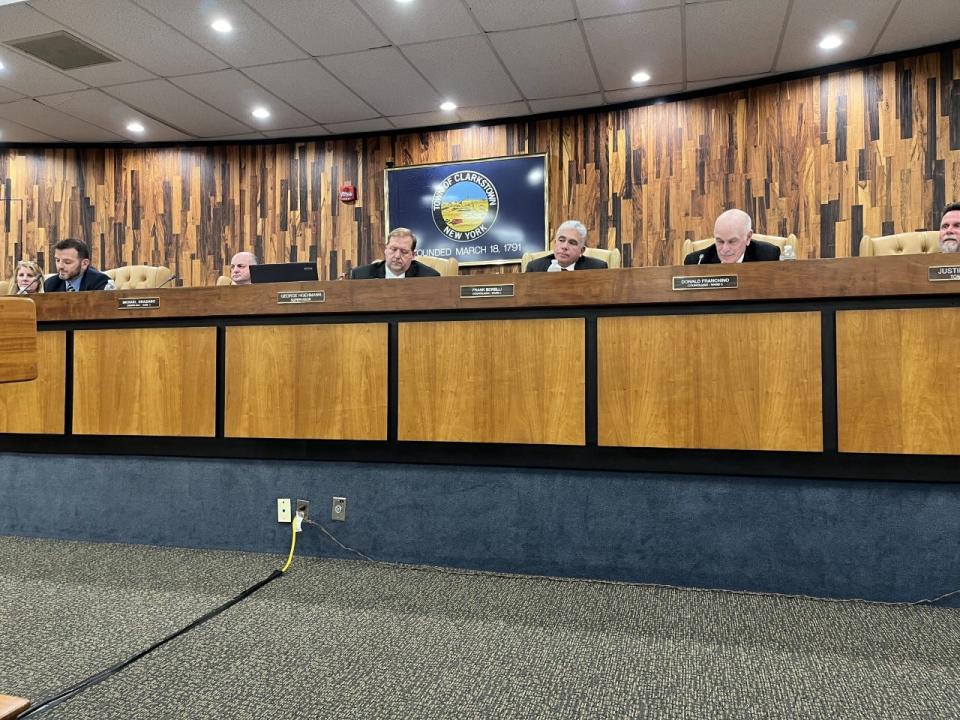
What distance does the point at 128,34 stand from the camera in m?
3.59

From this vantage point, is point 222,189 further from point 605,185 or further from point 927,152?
point 927,152

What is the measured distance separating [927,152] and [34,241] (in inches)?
271

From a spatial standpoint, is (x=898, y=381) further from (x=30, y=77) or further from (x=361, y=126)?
(x=30, y=77)

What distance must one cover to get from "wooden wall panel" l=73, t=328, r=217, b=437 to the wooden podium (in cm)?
150

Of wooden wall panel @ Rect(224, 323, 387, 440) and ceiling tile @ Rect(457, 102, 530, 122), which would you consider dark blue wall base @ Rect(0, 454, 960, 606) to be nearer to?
wooden wall panel @ Rect(224, 323, 387, 440)

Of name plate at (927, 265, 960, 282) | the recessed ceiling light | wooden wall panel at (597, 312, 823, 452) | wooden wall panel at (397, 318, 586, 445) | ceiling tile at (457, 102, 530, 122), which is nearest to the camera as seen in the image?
name plate at (927, 265, 960, 282)

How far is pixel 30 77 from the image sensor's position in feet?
13.5

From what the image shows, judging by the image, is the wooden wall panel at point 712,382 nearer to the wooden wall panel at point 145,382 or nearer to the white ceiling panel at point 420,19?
the wooden wall panel at point 145,382

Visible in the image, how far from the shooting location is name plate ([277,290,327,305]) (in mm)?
2057

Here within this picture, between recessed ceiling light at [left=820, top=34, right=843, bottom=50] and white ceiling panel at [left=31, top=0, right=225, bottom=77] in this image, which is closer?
white ceiling panel at [left=31, top=0, right=225, bottom=77]

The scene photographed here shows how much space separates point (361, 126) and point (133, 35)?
1.79 m

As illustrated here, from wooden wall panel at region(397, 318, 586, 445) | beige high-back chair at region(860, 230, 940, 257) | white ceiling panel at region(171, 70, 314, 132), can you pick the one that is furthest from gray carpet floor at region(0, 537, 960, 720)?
white ceiling panel at region(171, 70, 314, 132)

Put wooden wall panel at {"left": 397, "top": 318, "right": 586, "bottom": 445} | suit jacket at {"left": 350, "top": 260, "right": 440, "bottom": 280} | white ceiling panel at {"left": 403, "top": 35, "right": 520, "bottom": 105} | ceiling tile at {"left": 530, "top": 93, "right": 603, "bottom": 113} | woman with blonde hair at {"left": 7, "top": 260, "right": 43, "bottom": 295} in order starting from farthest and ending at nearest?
ceiling tile at {"left": 530, "top": 93, "right": 603, "bottom": 113}, white ceiling panel at {"left": 403, "top": 35, "right": 520, "bottom": 105}, suit jacket at {"left": 350, "top": 260, "right": 440, "bottom": 280}, woman with blonde hair at {"left": 7, "top": 260, "right": 43, "bottom": 295}, wooden wall panel at {"left": 397, "top": 318, "right": 586, "bottom": 445}

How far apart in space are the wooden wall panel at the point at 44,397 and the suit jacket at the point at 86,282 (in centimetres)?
112
